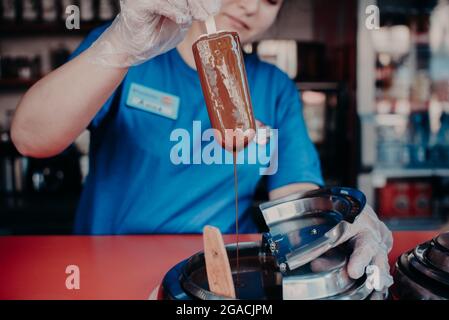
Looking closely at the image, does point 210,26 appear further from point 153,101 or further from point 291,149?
point 291,149

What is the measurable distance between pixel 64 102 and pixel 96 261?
14.2 inches

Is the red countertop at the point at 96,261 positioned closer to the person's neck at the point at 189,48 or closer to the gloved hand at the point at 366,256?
the gloved hand at the point at 366,256

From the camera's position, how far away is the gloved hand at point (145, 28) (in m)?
0.93

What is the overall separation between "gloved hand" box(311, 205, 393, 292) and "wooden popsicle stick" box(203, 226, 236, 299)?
5.8 inches

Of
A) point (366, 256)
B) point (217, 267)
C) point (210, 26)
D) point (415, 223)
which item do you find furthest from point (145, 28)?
point (415, 223)

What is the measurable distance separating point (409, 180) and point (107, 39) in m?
2.31

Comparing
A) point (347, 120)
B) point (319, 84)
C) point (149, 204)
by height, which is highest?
point (319, 84)

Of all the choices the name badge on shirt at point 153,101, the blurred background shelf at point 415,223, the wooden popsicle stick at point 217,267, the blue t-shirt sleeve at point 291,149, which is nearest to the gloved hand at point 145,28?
the name badge on shirt at point 153,101

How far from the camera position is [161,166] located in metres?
1.33

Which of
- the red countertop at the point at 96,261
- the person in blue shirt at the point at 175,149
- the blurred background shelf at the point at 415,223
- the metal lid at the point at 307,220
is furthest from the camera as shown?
the blurred background shelf at the point at 415,223

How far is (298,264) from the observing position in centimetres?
77

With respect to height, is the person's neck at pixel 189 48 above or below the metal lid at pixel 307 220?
above

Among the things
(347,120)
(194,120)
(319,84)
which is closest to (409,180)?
(347,120)
